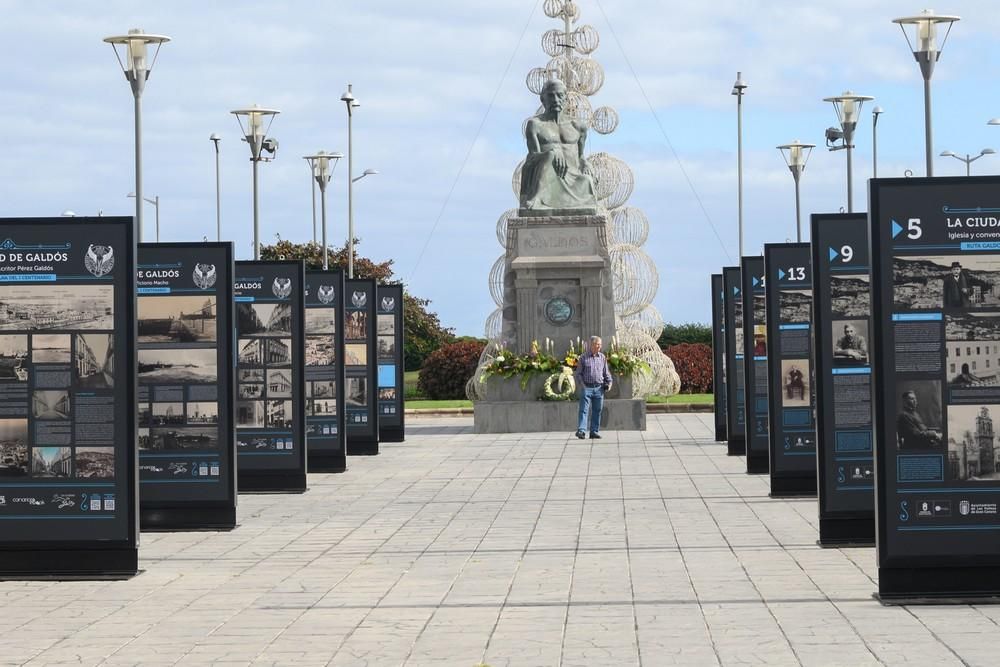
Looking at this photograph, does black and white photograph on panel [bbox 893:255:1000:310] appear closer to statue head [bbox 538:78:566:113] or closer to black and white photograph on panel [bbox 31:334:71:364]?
black and white photograph on panel [bbox 31:334:71:364]

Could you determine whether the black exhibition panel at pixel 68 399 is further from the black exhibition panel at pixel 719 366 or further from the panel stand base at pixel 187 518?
the black exhibition panel at pixel 719 366

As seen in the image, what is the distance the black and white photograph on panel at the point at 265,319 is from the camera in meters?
18.8

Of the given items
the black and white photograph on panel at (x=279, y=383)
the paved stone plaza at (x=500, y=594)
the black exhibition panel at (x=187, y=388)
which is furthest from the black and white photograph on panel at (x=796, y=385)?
the black exhibition panel at (x=187, y=388)

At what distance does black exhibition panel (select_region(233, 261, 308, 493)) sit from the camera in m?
18.7

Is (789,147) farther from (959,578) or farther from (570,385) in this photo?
(959,578)

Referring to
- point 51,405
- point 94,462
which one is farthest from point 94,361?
point 94,462

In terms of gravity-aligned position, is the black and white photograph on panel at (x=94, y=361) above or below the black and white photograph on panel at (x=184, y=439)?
above

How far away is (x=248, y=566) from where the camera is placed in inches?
511

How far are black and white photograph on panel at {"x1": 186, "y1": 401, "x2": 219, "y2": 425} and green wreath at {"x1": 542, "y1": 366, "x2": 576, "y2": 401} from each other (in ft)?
55.5

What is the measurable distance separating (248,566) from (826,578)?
4.26m

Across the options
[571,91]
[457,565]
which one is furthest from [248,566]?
[571,91]

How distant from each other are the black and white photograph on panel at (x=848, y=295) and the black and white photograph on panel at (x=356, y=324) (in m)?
13.4

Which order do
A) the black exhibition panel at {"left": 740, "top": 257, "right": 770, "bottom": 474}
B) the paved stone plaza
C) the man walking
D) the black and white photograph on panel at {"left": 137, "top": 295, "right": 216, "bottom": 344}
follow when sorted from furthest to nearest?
the man walking, the black exhibition panel at {"left": 740, "top": 257, "right": 770, "bottom": 474}, the black and white photograph on panel at {"left": 137, "top": 295, "right": 216, "bottom": 344}, the paved stone plaza

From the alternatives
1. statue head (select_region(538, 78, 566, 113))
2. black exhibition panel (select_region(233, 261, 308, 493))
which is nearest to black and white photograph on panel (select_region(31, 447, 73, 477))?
black exhibition panel (select_region(233, 261, 308, 493))
